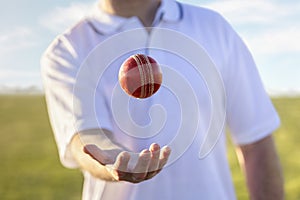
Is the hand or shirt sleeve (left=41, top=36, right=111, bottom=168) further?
shirt sleeve (left=41, top=36, right=111, bottom=168)

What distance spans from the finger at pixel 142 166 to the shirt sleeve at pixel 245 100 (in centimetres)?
26

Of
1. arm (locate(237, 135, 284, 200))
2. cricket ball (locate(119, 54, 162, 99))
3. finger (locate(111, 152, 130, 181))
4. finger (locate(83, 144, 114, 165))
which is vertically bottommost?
arm (locate(237, 135, 284, 200))

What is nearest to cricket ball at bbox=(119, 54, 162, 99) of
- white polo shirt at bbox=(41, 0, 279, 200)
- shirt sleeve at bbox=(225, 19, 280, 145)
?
white polo shirt at bbox=(41, 0, 279, 200)

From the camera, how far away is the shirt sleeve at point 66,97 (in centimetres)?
92

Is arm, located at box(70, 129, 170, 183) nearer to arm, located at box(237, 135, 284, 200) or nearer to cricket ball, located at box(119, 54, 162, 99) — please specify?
cricket ball, located at box(119, 54, 162, 99)

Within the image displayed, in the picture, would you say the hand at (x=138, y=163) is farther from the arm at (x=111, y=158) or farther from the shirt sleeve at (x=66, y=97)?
the shirt sleeve at (x=66, y=97)

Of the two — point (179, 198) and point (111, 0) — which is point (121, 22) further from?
point (179, 198)

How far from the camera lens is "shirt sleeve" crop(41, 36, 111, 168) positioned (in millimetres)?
920

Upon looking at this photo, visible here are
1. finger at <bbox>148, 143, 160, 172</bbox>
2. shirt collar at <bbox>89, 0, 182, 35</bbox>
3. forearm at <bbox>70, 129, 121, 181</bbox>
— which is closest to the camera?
finger at <bbox>148, 143, 160, 172</bbox>

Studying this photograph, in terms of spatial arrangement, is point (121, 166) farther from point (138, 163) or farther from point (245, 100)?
point (245, 100)

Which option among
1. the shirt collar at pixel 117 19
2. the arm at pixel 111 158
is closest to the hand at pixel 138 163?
the arm at pixel 111 158

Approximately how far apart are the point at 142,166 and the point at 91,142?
7.1 inches

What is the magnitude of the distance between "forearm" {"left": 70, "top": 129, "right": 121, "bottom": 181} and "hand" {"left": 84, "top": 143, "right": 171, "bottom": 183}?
5cm

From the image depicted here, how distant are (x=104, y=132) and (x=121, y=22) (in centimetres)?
17
